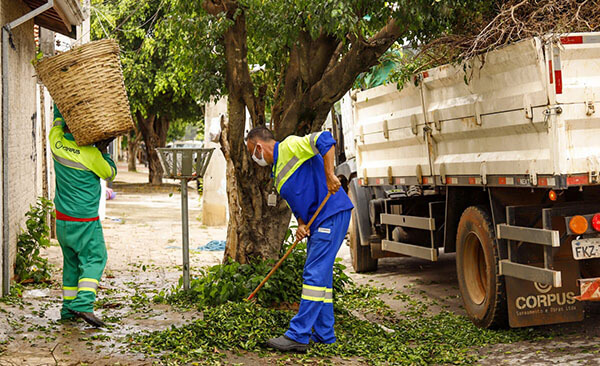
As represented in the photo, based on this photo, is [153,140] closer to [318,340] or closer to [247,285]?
[247,285]

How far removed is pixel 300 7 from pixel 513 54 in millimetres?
1805

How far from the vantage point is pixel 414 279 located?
1002 cm

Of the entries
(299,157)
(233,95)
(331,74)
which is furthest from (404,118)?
(299,157)

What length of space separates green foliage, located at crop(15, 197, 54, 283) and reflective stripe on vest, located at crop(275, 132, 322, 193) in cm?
365

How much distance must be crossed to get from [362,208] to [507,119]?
4265 millimetres

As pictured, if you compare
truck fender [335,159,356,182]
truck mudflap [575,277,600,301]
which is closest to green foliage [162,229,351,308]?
truck mudflap [575,277,600,301]

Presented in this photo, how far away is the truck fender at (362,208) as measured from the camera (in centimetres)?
1015

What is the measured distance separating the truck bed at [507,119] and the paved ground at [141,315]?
1.37 meters

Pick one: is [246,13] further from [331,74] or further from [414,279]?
[414,279]

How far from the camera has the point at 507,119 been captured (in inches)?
244

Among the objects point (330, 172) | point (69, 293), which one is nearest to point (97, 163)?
point (69, 293)

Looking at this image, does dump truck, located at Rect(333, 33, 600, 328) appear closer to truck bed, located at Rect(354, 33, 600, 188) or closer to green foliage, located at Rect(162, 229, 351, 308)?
truck bed, located at Rect(354, 33, 600, 188)

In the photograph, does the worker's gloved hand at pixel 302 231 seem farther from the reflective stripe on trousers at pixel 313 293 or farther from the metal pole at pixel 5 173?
the metal pole at pixel 5 173

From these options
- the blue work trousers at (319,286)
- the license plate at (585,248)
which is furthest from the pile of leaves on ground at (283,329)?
the license plate at (585,248)
